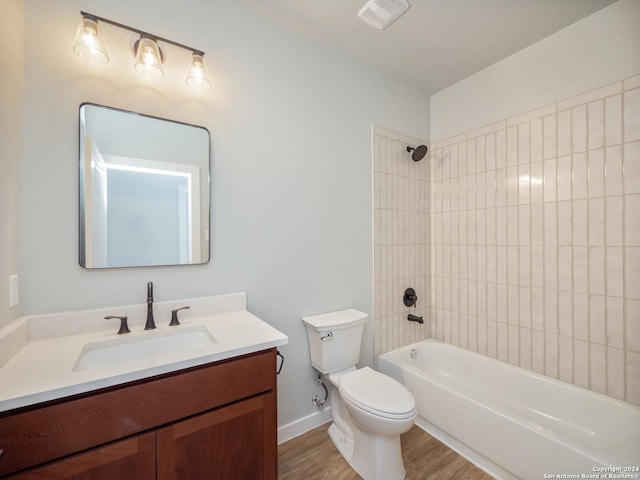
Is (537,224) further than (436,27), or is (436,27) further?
(537,224)

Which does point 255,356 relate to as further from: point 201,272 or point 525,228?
point 525,228

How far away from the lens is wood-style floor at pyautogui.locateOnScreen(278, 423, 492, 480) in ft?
4.83

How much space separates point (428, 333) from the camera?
100.0 inches

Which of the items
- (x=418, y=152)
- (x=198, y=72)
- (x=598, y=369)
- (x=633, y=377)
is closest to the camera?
(x=198, y=72)

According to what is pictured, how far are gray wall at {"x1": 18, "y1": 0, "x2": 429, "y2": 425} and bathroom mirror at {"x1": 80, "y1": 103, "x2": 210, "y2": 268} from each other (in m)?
0.05

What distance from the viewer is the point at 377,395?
143 cm

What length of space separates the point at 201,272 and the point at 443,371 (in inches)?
83.8

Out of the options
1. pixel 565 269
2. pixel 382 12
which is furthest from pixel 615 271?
pixel 382 12

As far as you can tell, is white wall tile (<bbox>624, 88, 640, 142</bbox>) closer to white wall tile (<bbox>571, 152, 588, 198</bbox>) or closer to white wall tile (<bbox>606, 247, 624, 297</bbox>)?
white wall tile (<bbox>571, 152, 588, 198</bbox>)

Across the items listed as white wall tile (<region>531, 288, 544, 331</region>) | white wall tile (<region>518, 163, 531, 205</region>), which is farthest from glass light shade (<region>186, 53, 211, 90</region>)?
white wall tile (<region>531, 288, 544, 331</region>)

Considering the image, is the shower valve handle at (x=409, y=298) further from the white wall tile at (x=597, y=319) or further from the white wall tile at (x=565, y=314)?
the white wall tile at (x=597, y=319)

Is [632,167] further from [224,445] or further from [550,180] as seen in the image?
[224,445]

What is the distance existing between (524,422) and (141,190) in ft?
7.32

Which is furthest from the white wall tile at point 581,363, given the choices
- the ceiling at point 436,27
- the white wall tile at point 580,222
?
the ceiling at point 436,27
